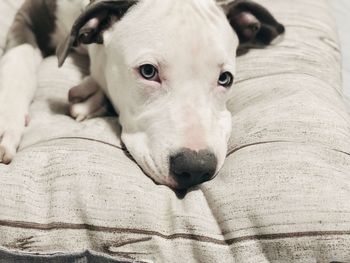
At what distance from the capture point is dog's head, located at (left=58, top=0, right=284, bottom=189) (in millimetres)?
1162

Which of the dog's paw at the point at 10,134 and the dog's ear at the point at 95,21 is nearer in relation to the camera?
the dog's paw at the point at 10,134

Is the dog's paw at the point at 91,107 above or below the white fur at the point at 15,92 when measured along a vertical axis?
below

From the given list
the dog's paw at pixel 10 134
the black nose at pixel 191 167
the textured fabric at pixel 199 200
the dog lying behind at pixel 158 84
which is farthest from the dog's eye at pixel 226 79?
the dog's paw at pixel 10 134

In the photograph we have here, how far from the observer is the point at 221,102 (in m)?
1.34

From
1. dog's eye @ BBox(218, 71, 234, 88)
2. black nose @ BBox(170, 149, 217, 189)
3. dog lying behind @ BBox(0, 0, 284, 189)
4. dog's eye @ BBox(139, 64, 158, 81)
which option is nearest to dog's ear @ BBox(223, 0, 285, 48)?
dog lying behind @ BBox(0, 0, 284, 189)

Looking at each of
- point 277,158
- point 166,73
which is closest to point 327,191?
point 277,158

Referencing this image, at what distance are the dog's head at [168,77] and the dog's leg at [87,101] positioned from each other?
0.09 metres

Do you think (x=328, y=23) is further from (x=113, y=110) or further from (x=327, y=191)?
(x=327, y=191)

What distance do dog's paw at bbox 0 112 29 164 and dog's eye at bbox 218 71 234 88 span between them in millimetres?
495

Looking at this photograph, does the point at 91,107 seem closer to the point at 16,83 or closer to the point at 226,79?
the point at 16,83

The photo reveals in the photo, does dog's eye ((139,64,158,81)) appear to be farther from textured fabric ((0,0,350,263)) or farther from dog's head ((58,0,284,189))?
textured fabric ((0,0,350,263))

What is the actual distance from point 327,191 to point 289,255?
0.15 metres

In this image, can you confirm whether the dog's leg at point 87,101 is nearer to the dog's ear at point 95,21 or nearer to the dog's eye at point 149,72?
the dog's ear at point 95,21

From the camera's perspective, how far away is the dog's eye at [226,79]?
1.33 m
